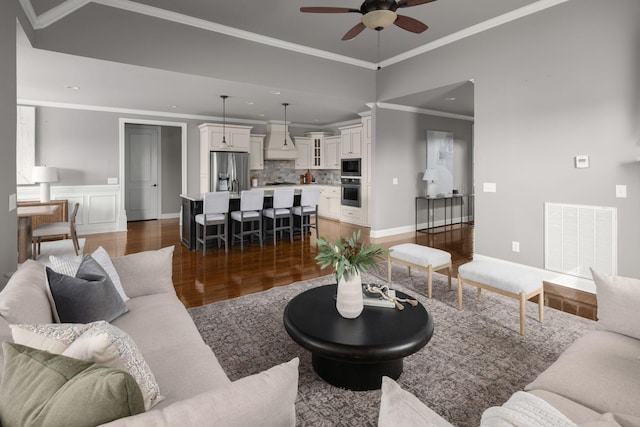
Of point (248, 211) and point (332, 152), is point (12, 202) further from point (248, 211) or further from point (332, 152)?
point (332, 152)

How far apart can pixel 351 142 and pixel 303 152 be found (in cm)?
198

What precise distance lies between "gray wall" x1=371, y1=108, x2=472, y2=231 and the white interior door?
618cm

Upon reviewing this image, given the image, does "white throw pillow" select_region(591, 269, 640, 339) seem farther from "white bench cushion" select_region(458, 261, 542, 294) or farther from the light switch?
the light switch

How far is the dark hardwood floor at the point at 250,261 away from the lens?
3.76 metres

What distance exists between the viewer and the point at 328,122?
9.74m

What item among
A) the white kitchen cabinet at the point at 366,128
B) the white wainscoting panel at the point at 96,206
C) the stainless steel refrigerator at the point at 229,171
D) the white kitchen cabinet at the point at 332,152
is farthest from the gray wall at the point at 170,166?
the white kitchen cabinet at the point at 366,128

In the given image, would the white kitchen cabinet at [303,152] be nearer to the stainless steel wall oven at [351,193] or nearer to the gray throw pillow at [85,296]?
the stainless steel wall oven at [351,193]

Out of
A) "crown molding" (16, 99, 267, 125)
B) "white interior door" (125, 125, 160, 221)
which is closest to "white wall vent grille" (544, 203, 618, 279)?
"crown molding" (16, 99, 267, 125)

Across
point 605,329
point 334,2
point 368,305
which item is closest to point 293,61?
point 334,2

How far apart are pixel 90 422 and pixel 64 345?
1.58 ft

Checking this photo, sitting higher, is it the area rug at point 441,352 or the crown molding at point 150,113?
the crown molding at point 150,113

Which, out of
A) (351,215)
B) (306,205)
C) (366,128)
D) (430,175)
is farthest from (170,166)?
(430,175)

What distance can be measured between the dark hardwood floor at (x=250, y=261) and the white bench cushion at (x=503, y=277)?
0.84 m

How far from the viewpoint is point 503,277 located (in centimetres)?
294
